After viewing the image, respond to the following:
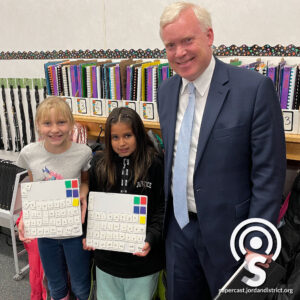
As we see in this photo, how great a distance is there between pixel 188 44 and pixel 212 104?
240mm

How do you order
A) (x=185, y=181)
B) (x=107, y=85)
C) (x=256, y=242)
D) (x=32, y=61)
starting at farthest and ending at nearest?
(x=32, y=61)
(x=107, y=85)
(x=185, y=181)
(x=256, y=242)

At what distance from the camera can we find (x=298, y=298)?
5.35 ft

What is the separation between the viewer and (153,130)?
2.35 meters

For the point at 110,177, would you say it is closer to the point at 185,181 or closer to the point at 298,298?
the point at 185,181

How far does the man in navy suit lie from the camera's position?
3.85 ft

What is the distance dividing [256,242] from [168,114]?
0.63 m

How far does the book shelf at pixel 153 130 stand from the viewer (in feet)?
5.91

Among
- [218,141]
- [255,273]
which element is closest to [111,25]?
[218,141]

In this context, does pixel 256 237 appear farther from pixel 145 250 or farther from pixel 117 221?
pixel 117 221

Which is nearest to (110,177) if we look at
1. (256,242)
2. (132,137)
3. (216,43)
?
(132,137)

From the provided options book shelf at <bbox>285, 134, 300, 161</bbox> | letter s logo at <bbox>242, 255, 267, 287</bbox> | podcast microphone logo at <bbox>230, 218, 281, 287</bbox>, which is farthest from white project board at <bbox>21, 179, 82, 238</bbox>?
book shelf at <bbox>285, 134, 300, 161</bbox>

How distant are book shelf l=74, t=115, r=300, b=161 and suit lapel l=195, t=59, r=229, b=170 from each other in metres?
0.75

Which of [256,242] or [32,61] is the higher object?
[32,61]

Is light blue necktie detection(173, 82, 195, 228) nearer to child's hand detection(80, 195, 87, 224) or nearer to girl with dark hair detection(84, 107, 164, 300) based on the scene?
girl with dark hair detection(84, 107, 164, 300)
